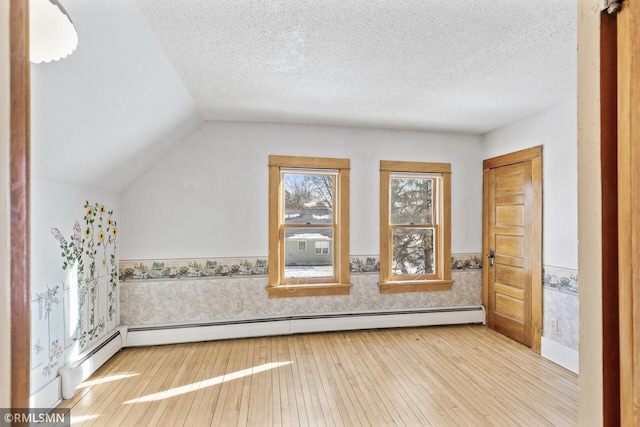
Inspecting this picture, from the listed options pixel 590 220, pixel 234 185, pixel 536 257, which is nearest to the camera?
pixel 590 220

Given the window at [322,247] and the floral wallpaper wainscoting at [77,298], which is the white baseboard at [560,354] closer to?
the window at [322,247]

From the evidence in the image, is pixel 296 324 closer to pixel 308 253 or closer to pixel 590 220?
pixel 308 253

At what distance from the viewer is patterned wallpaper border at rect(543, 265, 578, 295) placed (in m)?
2.85

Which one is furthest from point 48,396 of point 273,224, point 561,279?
point 561,279

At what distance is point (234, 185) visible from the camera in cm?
352

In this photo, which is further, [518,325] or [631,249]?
[518,325]

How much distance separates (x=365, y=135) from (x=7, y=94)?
140 inches

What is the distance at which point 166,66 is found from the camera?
2213 millimetres

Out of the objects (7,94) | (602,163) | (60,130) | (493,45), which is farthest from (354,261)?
(7,94)

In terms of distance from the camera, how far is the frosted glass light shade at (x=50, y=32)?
1237 millimetres

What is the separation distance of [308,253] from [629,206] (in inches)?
130

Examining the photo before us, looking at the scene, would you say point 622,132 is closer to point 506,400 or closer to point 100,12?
point 100,12

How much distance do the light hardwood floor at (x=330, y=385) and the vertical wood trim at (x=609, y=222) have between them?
181 cm

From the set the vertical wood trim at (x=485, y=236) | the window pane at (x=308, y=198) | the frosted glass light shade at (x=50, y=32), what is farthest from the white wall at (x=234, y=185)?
the frosted glass light shade at (x=50, y=32)
